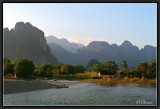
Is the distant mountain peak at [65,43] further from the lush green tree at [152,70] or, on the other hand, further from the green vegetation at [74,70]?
the lush green tree at [152,70]

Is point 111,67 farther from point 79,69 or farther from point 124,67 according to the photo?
point 79,69

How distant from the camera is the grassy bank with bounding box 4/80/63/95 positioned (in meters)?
18.1

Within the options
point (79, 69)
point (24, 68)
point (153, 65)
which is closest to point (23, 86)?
point (24, 68)

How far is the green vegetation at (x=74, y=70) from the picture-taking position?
55.9 feet

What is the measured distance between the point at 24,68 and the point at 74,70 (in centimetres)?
276

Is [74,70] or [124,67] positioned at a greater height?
[124,67]

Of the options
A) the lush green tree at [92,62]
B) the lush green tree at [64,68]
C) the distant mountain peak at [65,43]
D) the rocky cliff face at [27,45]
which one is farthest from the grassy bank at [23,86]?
the distant mountain peak at [65,43]

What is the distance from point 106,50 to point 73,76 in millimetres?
3246

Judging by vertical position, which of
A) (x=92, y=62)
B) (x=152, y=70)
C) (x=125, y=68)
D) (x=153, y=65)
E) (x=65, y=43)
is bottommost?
(x=152, y=70)

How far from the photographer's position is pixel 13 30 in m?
15.5

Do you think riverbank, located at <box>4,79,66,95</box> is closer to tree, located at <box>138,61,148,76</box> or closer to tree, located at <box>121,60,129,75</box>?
tree, located at <box>121,60,129,75</box>

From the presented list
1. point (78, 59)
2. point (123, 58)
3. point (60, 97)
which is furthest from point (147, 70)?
point (60, 97)

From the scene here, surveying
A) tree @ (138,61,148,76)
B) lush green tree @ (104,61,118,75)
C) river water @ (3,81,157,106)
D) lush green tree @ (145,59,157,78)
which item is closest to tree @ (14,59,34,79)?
river water @ (3,81,157,106)

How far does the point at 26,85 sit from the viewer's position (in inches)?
747
